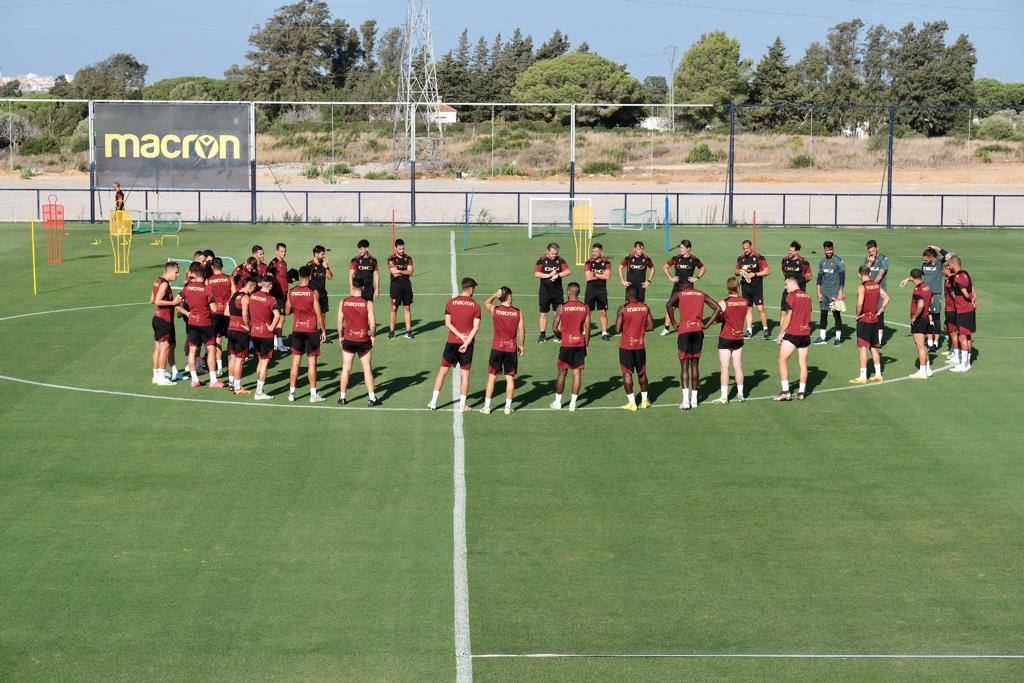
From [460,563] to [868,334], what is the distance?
11430 mm

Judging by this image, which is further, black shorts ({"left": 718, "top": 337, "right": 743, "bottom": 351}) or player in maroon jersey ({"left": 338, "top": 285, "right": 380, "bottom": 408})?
black shorts ({"left": 718, "top": 337, "right": 743, "bottom": 351})

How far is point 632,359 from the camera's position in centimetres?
2094

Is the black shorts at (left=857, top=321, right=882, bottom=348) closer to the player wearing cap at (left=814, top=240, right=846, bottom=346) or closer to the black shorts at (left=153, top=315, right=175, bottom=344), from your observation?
the player wearing cap at (left=814, top=240, right=846, bottom=346)

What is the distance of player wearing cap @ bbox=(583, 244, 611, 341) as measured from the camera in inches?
1069

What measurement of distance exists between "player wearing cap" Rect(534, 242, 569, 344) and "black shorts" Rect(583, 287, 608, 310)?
Result: 57cm

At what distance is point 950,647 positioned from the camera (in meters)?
12.1

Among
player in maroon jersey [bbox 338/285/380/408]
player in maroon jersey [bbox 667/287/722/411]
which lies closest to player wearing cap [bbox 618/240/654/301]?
player in maroon jersey [bbox 667/287/722/411]

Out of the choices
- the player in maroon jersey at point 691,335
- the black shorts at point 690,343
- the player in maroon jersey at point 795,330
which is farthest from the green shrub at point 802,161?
the black shorts at point 690,343

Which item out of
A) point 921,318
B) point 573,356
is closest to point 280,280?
point 573,356

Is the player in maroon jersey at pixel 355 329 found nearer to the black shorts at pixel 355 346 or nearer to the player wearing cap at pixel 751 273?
the black shorts at pixel 355 346

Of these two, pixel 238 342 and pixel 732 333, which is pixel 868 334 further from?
pixel 238 342

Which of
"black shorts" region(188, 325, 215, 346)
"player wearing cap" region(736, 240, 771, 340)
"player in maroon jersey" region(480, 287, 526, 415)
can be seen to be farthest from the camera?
"player wearing cap" region(736, 240, 771, 340)

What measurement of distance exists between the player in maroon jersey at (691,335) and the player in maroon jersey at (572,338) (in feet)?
5.03

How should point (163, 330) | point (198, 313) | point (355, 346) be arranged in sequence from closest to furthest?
point (355, 346) → point (198, 313) → point (163, 330)
